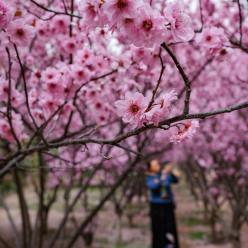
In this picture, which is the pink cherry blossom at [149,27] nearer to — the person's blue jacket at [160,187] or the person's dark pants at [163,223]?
the person's blue jacket at [160,187]

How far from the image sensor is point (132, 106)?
7.20 feet

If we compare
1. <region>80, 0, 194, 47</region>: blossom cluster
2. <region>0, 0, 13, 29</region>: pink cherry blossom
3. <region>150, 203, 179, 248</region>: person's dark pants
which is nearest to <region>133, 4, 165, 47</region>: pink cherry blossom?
<region>80, 0, 194, 47</region>: blossom cluster

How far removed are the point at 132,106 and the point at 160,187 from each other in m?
7.13

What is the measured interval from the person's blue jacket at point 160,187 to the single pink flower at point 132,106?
271 inches

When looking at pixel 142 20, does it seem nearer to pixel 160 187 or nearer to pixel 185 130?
pixel 185 130

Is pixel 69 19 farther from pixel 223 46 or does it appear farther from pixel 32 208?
pixel 32 208

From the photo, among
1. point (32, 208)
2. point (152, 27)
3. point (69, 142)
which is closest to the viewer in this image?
point (152, 27)

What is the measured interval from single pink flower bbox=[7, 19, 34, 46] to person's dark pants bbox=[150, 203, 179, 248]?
724cm

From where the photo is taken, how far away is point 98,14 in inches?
80.2

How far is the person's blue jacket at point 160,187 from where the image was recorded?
904 cm

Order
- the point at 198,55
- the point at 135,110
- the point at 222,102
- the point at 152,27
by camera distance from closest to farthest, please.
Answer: the point at 152,27 → the point at 135,110 → the point at 198,55 → the point at 222,102

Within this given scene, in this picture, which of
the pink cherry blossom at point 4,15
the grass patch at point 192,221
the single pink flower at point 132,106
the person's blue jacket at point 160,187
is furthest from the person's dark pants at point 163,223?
the pink cherry blossom at point 4,15

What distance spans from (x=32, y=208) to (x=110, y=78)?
15.8 m

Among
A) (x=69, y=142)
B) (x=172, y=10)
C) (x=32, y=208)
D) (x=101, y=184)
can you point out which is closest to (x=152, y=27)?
(x=172, y=10)
